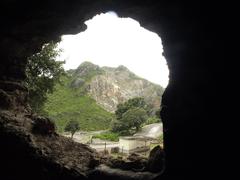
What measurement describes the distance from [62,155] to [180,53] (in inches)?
272

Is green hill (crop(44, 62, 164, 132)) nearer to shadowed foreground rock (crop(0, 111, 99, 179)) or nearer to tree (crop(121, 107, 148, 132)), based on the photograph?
tree (crop(121, 107, 148, 132))

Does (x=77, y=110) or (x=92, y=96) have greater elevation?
(x=92, y=96)

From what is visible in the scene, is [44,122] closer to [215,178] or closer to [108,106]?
[215,178]

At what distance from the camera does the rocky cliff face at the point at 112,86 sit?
10844 cm

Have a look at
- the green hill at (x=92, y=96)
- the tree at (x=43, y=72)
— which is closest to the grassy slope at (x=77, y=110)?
the green hill at (x=92, y=96)

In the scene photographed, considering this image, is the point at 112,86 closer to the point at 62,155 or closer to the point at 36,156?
the point at 62,155

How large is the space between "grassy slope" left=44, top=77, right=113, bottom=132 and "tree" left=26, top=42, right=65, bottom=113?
44.7 metres

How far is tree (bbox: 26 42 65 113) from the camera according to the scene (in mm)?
28047

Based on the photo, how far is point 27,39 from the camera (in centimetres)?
1608

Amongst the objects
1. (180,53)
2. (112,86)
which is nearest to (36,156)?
(180,53)

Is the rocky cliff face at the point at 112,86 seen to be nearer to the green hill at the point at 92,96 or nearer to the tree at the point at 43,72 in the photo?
the green hill at the point at 92,96

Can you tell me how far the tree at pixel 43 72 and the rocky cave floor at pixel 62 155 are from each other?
12.0 meters

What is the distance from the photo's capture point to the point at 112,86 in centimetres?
12006

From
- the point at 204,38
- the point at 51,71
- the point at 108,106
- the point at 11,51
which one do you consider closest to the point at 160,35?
the point at 204,38
